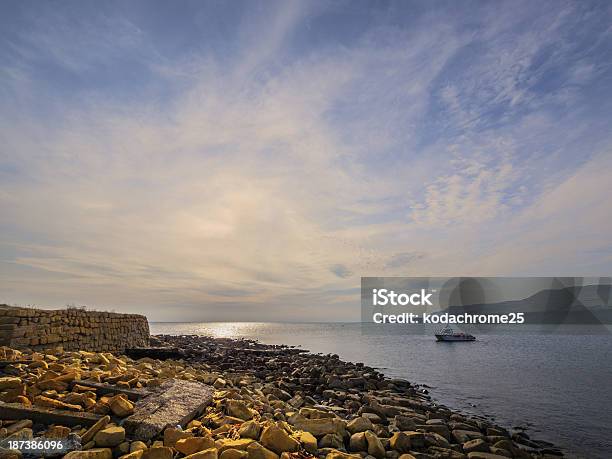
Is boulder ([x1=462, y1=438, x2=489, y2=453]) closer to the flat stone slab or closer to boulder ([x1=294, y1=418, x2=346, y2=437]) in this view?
boulder ([x1=294, y1=418, x2=346, y2=437])

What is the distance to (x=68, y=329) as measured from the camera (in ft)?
40.2

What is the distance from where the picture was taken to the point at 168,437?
5082 mm

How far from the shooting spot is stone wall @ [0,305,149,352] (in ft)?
32.3

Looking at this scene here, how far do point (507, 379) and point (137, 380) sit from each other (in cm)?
2338

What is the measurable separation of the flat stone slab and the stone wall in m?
5.49

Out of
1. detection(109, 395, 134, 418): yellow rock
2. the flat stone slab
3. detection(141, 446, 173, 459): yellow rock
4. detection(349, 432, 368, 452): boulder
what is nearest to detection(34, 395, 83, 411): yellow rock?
detection(109, 395, 134, 418): yellow rock

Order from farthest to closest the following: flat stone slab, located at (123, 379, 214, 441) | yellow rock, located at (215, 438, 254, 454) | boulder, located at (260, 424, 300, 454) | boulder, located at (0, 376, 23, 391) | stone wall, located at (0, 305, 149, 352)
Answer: stone wall, located at (0, 305, 149, 352), boulder, located at (0, 376, 23, 391), boulder, located at (260, 424, 300, 454), flat stone slab, located at (123, 379, 214, 441), yellow rock, located at (215, 438, 254, 454)

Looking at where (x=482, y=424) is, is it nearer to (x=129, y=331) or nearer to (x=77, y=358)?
(x=77, y=358)

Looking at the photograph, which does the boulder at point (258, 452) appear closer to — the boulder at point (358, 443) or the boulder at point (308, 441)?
the boulder at point (308, 441)

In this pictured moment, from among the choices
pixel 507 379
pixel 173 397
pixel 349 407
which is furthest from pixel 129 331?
pixel 507 379

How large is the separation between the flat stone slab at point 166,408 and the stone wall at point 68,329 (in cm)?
549

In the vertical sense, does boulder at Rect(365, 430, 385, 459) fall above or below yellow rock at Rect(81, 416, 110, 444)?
below

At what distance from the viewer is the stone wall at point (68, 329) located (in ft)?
32.3

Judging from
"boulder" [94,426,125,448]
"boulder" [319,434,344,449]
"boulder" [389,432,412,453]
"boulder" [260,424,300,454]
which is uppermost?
"boulder" [94,426,125,448]
